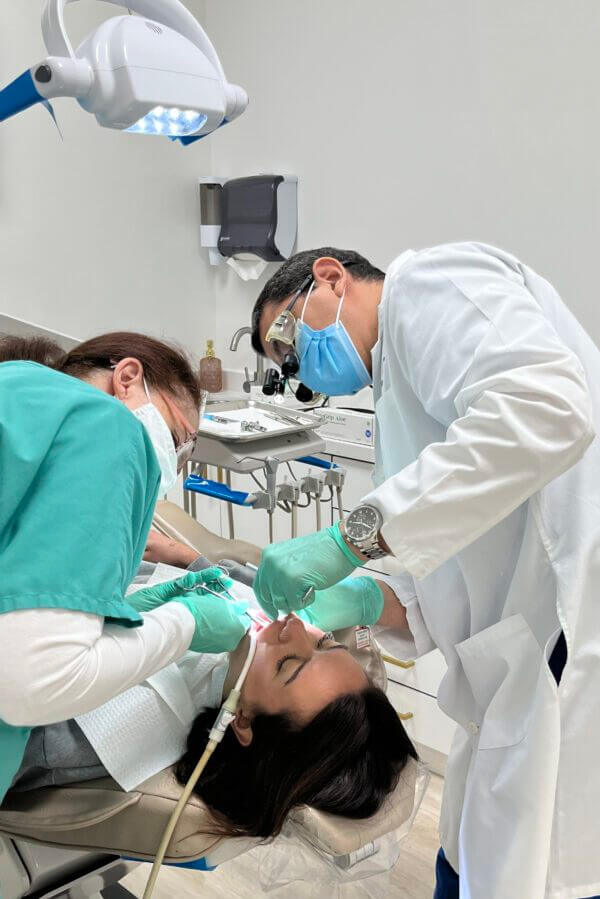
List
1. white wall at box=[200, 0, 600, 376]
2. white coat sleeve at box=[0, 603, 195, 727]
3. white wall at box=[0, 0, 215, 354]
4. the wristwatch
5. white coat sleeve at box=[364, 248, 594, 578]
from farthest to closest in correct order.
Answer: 1. white wall at box=[0, 0, 215, 354]
2. white wall at box=[200, 0, 600, 376]
3. the wristwatch
4. white coat sleeve at box=[364, 248, 594, 578]
5. white coat sleeve at box=[0, 603, 195, 727]

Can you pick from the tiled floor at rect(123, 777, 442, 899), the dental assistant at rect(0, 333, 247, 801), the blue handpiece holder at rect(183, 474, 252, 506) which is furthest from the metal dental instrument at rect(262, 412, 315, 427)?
the dental assistant at rect(0, 333, 247, 801)

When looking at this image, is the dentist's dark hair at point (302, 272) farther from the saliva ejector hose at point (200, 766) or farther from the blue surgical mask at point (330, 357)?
the saliva ejector hose at point (200, 766)

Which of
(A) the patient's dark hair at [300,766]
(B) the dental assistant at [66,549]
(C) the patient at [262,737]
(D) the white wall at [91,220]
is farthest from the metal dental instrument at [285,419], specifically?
(D) the white wall at [91,220]

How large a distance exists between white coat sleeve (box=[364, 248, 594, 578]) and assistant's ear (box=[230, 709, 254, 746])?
0.46 metres

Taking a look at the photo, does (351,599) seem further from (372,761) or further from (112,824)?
(112,824)

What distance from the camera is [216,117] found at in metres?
1.31

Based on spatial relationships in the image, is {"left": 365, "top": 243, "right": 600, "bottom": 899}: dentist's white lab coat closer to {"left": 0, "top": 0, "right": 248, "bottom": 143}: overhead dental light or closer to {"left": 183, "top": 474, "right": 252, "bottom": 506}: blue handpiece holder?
{"left": 0, "top": 0, "right": 248, "bottom": 143}: overhead dental light

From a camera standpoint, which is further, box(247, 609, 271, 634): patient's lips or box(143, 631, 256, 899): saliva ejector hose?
box(247, 609, 271, 634): patient's lips

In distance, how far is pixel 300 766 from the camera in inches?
52.0

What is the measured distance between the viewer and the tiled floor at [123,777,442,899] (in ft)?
6.46

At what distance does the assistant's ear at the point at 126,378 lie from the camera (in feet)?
4.05

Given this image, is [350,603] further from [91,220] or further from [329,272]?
[91,220]

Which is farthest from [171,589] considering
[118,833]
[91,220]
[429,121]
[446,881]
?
[91,220]

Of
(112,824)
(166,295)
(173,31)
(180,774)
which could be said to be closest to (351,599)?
(180,774)
